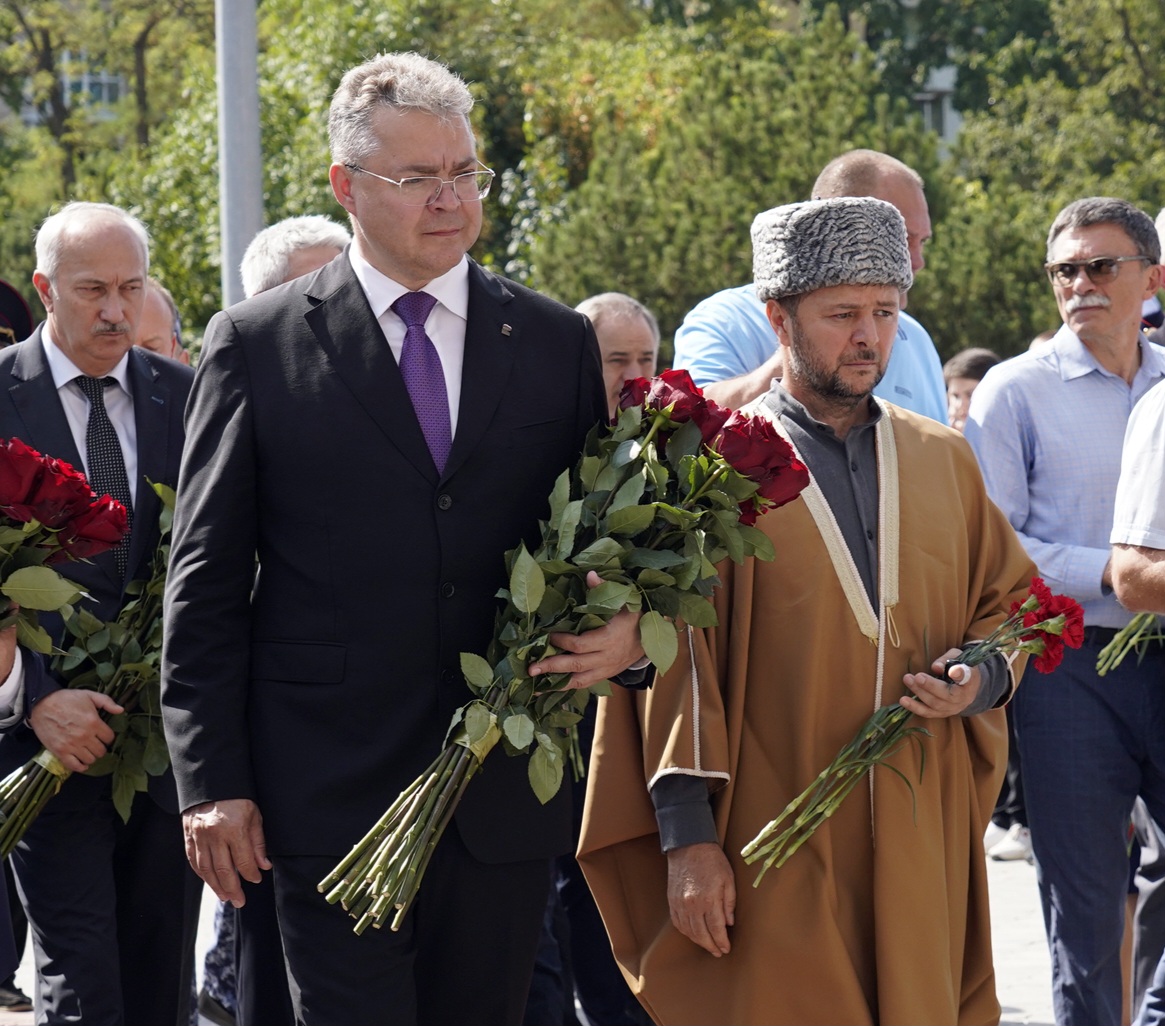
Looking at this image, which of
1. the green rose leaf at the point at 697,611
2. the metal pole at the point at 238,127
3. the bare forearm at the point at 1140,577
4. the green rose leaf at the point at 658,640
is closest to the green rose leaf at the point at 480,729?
the green rose leaf at the point at 658,640

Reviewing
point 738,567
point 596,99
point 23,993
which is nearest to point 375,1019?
point 738,567

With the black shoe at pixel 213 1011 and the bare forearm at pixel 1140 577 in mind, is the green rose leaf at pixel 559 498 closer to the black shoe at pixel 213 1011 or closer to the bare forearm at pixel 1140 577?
the bare forearm at pixel 1140 577

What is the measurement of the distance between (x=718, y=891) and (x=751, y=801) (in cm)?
20

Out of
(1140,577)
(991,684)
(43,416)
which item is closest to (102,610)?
(43,416)

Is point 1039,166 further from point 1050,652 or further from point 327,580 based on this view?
point 327,580

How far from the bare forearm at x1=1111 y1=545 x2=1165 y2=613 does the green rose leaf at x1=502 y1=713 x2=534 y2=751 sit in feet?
6.16

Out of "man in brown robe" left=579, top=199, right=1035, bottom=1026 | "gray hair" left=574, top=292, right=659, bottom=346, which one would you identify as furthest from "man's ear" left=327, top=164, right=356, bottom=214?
"gray hair" left=574, top=292, right=659, bottom=346

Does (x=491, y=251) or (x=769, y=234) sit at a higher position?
(x=769, y=234)

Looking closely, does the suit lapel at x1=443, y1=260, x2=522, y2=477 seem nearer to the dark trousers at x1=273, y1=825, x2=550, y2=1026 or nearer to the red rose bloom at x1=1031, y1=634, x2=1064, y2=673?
the dark trousers at x1=273, y1=825, x2=550, y2=1026

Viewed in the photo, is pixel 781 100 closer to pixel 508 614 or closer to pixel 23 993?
pixel 23 993

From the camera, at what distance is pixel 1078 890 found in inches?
201

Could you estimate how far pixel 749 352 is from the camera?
5250 mm

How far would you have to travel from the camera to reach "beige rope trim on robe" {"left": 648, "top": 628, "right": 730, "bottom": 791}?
378 centimetres

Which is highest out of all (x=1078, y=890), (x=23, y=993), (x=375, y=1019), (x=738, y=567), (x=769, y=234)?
(x=769, y=234)
